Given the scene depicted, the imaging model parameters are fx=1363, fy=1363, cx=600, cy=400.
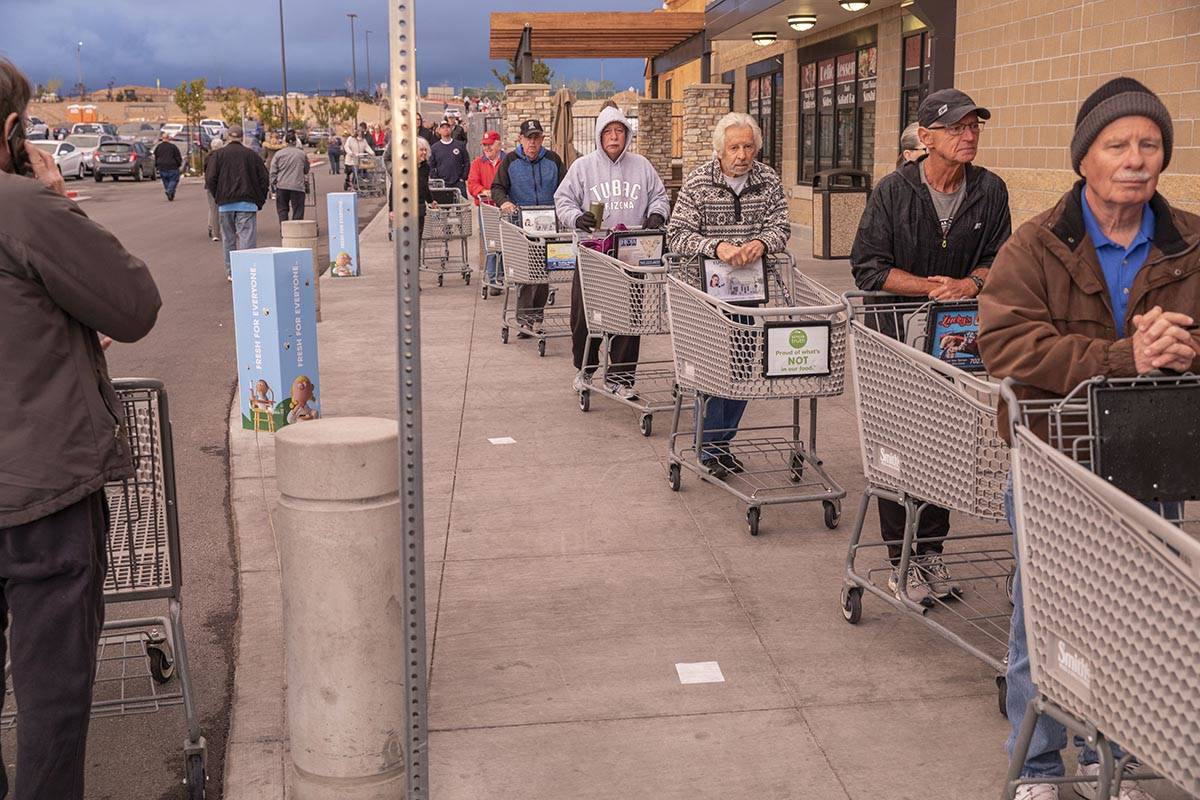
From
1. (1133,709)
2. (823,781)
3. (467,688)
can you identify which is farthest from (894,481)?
(1133,709)

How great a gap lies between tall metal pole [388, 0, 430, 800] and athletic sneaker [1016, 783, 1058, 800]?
160 centimetres

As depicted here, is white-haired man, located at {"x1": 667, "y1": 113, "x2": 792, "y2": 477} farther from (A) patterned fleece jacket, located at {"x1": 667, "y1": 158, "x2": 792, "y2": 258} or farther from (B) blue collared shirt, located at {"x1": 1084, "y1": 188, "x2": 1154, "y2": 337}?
(B) blue collared shirt, located at {"x1": 1084, "y1": 188, "x2": 1154, "y2": 337}

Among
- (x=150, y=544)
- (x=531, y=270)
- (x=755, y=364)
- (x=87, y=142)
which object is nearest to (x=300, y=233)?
(x=531, y=270)

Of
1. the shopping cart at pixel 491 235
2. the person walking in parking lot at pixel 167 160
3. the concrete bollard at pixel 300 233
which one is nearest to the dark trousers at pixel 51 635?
the concrete bollard at pixel 300 233

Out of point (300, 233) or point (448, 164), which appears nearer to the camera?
point (300, 233)

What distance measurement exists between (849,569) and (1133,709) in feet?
8.17

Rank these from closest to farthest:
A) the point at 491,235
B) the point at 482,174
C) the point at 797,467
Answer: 1. the point at 797,467
2. the point at 491,235
3. the point at 482,174

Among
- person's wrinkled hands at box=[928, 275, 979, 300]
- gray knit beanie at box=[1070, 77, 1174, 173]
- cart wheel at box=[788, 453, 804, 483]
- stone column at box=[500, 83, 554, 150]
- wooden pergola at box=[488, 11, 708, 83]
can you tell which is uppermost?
wooden pergola at box=[488, 11, 708, 83]

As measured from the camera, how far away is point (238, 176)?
17625mm

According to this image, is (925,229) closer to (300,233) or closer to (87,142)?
(300,233)

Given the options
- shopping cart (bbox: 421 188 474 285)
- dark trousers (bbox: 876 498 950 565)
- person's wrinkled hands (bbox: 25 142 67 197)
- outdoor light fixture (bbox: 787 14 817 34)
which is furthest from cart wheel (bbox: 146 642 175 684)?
outdoor light fixture (bbox: 787 14 817 34)

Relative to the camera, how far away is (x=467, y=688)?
4.72 metres

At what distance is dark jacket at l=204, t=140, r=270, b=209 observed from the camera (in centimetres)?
1766

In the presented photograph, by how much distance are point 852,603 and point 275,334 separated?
4.41 metres
